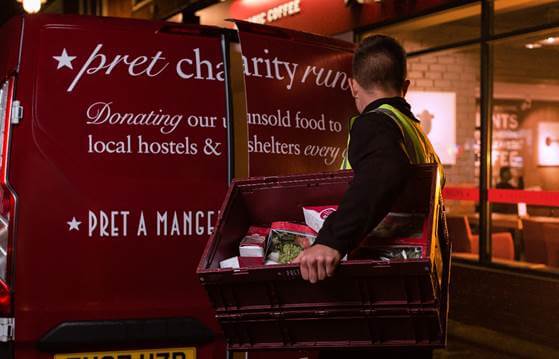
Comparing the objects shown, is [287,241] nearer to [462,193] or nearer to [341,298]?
[341,298]

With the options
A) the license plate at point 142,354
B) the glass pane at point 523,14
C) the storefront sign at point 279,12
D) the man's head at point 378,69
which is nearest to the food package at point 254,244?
the man's head at point 378,69

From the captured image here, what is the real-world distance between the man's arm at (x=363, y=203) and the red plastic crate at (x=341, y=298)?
70mm

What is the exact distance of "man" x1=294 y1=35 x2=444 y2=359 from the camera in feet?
8.83

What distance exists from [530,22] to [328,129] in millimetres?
4592

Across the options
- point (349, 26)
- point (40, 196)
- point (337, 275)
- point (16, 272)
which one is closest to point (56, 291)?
point (16, 272)

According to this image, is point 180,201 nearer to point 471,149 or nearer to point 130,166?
point 130,166

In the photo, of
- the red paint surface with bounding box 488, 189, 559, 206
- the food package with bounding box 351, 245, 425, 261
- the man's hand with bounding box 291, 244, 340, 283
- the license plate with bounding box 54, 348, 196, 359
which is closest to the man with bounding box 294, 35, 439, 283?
the man's hand with bounding box 291, 244, 340, 283

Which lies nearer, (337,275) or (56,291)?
(337,275)

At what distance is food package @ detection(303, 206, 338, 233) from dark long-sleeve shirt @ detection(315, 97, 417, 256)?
11.5 inches

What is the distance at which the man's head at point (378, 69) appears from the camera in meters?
2.99

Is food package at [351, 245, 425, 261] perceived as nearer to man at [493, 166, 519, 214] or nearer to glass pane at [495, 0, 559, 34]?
glass pane at [495, 0, 559, 34]

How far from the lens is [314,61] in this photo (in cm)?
423

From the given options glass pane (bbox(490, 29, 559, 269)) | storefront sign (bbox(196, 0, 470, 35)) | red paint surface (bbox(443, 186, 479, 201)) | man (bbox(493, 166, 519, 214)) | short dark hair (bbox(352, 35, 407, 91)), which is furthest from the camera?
storefront sign (bbox(196, 0, 470, 35))

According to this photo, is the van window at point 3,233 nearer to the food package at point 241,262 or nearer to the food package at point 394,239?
the food package at point 241,262
